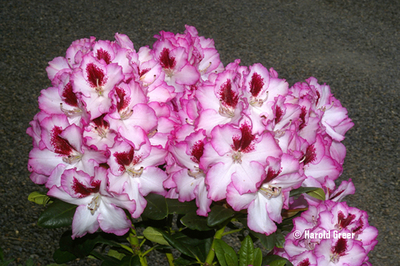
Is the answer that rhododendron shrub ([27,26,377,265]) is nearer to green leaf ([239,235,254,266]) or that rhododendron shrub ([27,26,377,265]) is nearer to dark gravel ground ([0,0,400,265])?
green leaf ([239,235,254,266])

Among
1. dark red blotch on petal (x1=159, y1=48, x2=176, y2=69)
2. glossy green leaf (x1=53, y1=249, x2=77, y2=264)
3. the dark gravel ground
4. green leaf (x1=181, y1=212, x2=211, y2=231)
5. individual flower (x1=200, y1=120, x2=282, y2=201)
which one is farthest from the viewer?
the dark gravel ground

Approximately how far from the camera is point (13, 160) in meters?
2.77

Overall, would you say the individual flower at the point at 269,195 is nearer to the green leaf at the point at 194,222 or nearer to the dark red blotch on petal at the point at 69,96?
the green leaf at the point at 194,222

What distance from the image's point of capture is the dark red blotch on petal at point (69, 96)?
82 centimetres

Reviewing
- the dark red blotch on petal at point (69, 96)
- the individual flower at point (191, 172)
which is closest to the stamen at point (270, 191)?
the individual flower at point (191, 172)

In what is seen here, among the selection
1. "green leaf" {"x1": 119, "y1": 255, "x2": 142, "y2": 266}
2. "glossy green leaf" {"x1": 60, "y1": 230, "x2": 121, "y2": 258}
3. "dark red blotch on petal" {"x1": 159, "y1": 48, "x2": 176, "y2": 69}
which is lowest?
"green leaf" {"x1": 119, "y1": 255, "x2": 142, "y2": 266}

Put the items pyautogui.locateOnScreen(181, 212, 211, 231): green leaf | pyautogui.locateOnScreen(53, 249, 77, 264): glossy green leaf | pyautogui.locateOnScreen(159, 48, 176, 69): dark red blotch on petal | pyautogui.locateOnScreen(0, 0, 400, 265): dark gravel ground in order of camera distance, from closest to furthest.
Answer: pyautogui.locateOnScreen(181, 212, 211, 231): green leaf, pyautogui.locateOnScreen(159, 48, 176, 69): dark red blotch on petal, pyautogui.locateOnScreen(53, 249, 77, 264): glossy green leaf, pyautogui.locateOnScreen(0, 0, 400, 265): dark gravel ground

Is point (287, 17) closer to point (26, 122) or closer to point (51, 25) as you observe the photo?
point (51, 25)

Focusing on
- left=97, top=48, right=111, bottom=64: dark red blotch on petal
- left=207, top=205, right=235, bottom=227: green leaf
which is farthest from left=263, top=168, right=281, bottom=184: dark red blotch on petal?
left=97, top=48, right=111, bottom=64: dark red blotch on petal

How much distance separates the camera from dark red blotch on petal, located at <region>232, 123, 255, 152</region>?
752 mm

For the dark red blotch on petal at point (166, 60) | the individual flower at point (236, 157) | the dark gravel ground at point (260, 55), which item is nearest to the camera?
the individual flower at point (236, 157)

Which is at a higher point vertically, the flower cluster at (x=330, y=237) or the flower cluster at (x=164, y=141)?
the flower cluster at (x=164, y=141)

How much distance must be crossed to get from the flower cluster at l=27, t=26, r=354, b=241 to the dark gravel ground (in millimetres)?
1604

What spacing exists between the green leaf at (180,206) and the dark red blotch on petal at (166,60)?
0.33 metres
